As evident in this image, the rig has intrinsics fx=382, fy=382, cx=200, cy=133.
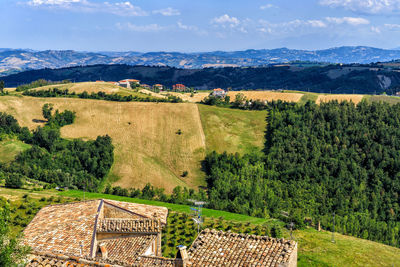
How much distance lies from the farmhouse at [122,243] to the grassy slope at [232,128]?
112 metres

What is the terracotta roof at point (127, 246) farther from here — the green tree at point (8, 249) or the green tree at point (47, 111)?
the green tree at point (47, 111)

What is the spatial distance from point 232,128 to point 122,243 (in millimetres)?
137819

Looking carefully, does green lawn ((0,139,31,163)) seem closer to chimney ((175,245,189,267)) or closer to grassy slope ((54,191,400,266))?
grassy slope ((54,191,400,266))

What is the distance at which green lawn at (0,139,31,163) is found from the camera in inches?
5128

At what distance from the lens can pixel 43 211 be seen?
40.9 meters

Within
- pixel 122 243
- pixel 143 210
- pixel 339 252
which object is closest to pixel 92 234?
pixel 122 243

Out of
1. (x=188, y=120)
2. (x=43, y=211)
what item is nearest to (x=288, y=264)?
(x=43, y=211)

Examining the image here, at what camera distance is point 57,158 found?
136 metres

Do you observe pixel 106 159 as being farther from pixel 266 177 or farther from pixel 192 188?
pixel 266 177

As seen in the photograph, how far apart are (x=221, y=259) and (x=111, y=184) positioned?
106 metres

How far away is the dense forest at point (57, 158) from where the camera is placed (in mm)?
116356

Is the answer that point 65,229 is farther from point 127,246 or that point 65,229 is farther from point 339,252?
point 339,252

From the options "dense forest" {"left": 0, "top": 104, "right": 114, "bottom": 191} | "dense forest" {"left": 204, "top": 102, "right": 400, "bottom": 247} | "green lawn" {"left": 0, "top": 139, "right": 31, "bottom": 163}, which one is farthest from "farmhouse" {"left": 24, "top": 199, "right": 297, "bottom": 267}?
"green lawn" {"left": 0, "top": 139, "right": 31, "bottom": 163}

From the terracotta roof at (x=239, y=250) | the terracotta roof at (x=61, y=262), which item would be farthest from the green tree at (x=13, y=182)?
the terracotta roof at (x=61, y=262)
